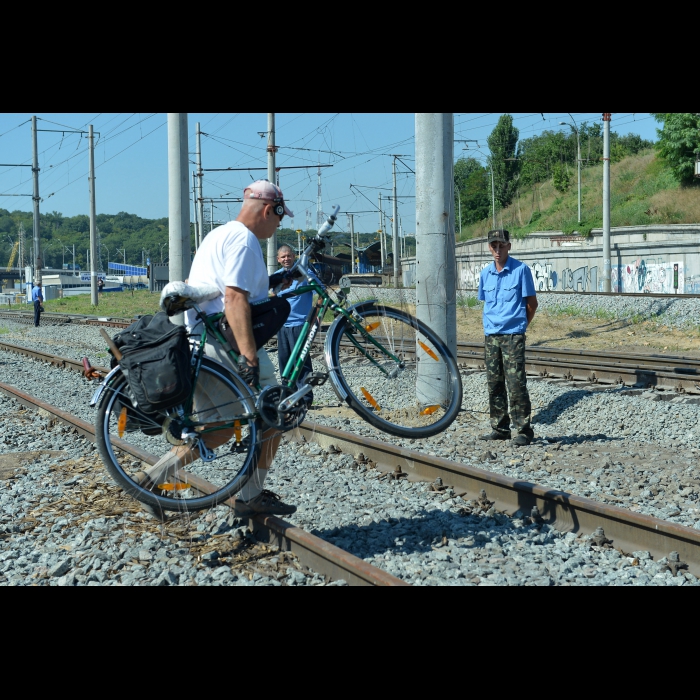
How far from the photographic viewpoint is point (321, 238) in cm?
518

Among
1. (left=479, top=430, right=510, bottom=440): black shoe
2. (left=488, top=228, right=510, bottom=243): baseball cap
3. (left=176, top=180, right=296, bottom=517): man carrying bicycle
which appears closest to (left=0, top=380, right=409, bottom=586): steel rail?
(left=176, top=180, right=296, bottom=517): man carrying bicycle

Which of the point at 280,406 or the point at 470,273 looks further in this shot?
the point at 470,273

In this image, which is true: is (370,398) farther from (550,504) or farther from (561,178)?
(561,178)

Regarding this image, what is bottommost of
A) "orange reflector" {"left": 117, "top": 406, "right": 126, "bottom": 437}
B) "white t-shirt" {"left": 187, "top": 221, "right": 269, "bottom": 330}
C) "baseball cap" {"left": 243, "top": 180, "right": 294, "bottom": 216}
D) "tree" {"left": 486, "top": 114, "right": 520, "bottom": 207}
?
"orange reflector" {"left": 117, "top": 406, "right": 126, "bottom": 437}

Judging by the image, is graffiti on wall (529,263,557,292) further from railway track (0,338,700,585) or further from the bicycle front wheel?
the bicycle front wheel

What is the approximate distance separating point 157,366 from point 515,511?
2.97 meters

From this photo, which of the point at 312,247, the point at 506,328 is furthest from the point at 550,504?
the point at 506,328

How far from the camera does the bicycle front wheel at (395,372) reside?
5137 mm

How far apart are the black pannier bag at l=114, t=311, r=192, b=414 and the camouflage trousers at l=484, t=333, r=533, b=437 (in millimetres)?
4938

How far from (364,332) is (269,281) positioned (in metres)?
0.66

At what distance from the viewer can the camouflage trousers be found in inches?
352

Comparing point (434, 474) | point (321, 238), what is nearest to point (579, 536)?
point (434, 474)

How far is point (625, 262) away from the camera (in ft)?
131
